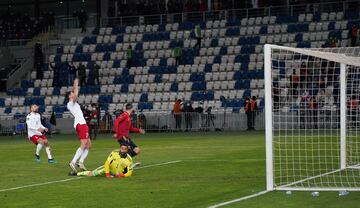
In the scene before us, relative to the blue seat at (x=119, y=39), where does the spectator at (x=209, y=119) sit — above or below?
below

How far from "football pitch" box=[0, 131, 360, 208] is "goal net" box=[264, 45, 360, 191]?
78 centimetres

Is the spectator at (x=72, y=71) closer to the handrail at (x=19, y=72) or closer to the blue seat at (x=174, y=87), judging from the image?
the handrail at (x=19, y=72)

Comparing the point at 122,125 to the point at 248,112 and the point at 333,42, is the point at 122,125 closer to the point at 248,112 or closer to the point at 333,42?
the point at 248,112

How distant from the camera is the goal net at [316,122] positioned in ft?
58.1

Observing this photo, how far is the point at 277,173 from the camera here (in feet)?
68.1

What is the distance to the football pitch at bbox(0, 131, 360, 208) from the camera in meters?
15.7

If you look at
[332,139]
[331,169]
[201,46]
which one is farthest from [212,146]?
[201,46]

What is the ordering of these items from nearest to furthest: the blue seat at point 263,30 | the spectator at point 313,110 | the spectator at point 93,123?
the spectator at point 313,110, the spectator at point 93,123, the blue seat at point 263,30

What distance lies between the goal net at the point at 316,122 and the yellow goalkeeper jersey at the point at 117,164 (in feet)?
11.5

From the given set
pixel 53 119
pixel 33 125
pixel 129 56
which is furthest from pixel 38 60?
pixel 33 125

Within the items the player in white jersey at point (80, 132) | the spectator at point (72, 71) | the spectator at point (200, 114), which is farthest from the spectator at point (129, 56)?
the player in white jersey at point (80, 132)

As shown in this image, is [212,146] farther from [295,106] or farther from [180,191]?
[180,191]

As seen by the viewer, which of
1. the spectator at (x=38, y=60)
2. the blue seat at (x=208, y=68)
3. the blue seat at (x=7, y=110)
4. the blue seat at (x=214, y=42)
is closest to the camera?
the blue seat at (x=208, y=68)

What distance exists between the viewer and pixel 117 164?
20.9 m
